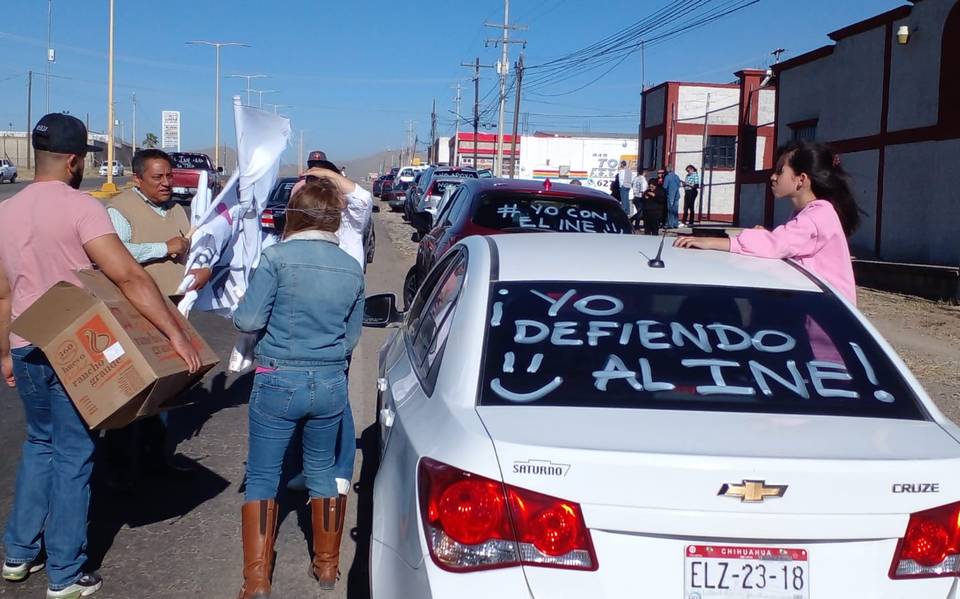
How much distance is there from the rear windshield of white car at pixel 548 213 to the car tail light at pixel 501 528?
5635mm

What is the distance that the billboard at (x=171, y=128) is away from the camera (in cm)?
7500

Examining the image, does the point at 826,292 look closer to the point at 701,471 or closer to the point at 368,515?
the point at 701,471

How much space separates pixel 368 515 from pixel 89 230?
2225 mm

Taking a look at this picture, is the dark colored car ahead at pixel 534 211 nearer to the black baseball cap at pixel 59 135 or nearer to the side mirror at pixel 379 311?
the side mirror at pixel 379 311

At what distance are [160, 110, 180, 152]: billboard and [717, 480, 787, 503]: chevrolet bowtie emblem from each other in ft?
254

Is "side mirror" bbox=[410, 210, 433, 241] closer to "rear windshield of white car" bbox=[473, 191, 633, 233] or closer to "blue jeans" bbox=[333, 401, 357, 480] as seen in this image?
"rear windshield of white car" bbox=[473, 191, 633, 233]

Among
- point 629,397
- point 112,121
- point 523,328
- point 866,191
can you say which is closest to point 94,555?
point 523,328

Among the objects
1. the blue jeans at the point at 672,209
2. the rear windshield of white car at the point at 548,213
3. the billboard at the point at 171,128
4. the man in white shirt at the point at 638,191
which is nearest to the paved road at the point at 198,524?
the rear windshield of white car at the point at 548,213

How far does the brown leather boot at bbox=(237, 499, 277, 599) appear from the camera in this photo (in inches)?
154

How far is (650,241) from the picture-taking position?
4.16m

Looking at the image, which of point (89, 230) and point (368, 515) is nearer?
point (89, 230)

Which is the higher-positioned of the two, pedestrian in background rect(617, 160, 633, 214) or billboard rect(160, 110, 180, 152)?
billboard rect(160, 110, 180, 152)

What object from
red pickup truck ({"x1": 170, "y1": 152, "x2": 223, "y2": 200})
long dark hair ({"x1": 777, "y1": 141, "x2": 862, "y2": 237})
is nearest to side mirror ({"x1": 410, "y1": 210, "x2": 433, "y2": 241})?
long dark hair ({"x1": 777, "y1": 141, "x2": 862, "y2": 237})

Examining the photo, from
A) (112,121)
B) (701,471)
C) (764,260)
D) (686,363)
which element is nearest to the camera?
(701,471)
